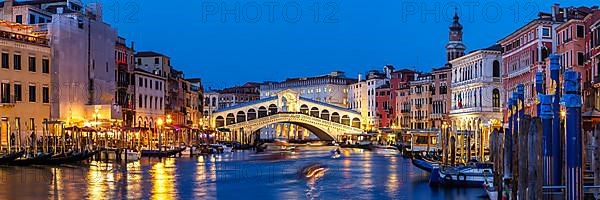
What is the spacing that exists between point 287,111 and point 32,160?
106 feet

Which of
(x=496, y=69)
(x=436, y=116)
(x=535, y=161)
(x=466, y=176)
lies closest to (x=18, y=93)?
(x=466, y=176)

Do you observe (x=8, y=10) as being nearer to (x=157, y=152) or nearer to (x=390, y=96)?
(x=157, y=152)

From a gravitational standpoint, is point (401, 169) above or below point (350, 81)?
below

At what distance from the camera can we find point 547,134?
9.92 m

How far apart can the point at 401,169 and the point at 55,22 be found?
12.4 m

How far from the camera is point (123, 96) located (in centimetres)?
3503

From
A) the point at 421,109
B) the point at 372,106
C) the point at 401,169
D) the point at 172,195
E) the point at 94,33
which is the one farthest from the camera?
the point at 372,106

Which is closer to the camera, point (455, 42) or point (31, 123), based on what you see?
point (31, 123)

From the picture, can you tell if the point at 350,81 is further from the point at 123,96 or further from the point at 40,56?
the point at 40,56

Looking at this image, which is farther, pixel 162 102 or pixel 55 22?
pixel 162 102

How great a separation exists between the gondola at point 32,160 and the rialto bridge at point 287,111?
2787 centimetres

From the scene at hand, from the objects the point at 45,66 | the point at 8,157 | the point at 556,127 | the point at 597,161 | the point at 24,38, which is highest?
the point at 24,38

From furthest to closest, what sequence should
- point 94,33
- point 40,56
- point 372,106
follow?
point 372,106 < point 94,33 < point 40,56

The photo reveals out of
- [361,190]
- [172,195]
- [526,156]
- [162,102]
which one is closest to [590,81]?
[361,190]
